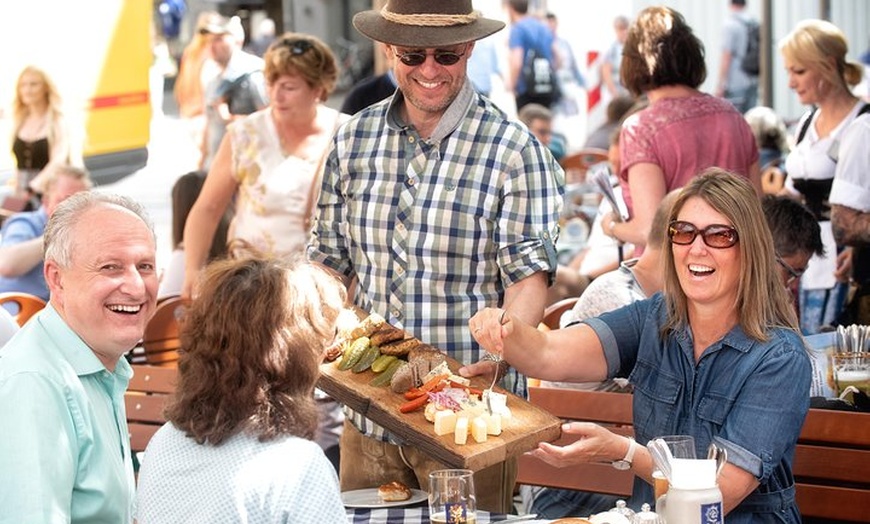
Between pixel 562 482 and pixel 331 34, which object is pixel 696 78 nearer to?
pixel 562 482

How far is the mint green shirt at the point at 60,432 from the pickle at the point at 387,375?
59 cm

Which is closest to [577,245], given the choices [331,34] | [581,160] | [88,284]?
[581,160]

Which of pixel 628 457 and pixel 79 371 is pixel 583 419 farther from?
pixel 79 371

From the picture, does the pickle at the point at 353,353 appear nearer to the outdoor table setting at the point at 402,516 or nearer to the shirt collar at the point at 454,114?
the outdoor table setting at the point at 402,516

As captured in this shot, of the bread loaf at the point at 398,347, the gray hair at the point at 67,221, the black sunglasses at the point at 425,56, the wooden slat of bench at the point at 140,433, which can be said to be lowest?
the wooden slat of bench at the point at 140,433

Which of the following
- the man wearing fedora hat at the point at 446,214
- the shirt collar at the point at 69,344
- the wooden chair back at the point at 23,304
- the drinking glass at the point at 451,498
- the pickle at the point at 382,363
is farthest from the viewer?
the wooden chair back at the point at 23,304

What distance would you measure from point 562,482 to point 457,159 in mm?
1061

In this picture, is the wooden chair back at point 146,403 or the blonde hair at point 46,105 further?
the blonde hair at point 46,105

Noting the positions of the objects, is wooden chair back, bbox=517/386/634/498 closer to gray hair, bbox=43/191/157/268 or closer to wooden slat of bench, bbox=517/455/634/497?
wooden slat of bench, bbox=517/455/634/497

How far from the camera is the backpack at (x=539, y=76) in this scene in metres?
11.9

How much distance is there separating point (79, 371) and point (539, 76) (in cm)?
957

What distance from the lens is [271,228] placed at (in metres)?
5.45

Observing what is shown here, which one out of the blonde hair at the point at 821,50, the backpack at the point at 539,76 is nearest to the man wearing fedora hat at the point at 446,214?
the blonde hair at the point at 821,50

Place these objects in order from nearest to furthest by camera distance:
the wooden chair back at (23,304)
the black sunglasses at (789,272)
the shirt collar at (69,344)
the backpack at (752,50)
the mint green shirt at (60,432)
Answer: the mint green shirt at (60,432)
the shirt collar at (69,344)
the black sunglasses at (789,272)
the wooden chair back at (23,304)
the backpack at (752,50)
